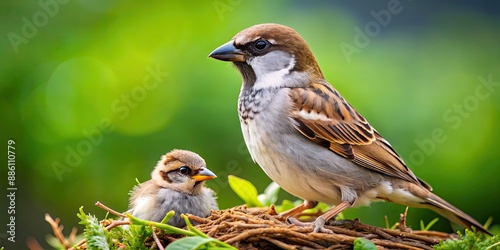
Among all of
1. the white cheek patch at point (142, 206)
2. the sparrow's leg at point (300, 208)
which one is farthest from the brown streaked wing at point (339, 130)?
the white cheek patch at point (142, 206)

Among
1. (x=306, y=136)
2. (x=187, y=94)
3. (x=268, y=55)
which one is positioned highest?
(x=268, y=55)

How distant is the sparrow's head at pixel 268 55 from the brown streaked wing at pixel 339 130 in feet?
0.36

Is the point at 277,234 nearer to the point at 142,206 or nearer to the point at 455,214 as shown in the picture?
the point at 142,206

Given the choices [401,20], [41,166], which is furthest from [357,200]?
[401,20]

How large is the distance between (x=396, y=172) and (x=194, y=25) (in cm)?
270

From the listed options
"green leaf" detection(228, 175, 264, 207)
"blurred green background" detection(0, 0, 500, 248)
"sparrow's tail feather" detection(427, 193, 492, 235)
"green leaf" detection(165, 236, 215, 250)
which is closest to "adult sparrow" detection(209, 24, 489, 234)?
"sparrow's tail feather" detection(427, 193, 492, 235)

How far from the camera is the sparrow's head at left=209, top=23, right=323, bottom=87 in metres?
3.74

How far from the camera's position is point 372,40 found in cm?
596

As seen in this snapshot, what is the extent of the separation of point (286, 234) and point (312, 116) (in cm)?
85

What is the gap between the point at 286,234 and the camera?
3.05 meters

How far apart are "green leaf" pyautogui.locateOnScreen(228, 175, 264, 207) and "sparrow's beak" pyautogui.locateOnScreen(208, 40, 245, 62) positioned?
63cm

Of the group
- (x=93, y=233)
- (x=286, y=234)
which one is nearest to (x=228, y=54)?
(x=286, y=234)

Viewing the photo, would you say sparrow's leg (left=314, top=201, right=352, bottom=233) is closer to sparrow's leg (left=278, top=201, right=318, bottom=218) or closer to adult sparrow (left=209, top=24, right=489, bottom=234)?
adult sparrow (left=209, top=24, right=489, bottom=234)

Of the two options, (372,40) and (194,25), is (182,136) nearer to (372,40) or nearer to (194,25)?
(194,25)
